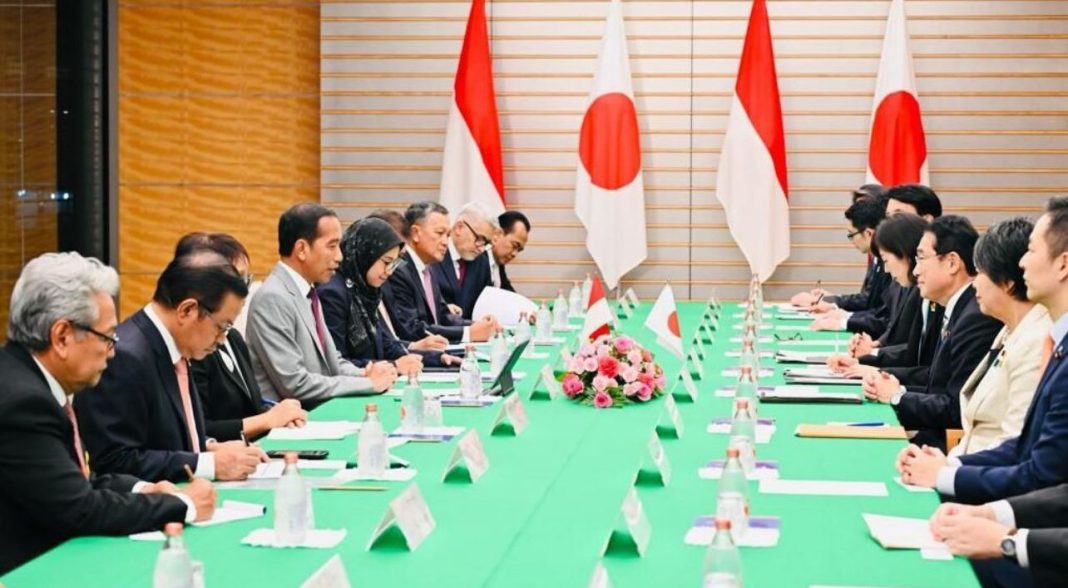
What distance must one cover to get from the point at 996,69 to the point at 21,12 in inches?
260

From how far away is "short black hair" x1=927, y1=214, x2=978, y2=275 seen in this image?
5.21m

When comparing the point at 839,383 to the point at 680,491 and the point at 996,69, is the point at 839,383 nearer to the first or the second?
the point at 680,491

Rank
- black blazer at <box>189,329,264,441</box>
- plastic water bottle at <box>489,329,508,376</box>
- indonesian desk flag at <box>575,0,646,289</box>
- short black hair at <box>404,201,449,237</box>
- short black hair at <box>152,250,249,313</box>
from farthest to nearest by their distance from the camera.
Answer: indonesian desk flag at <box>575,0,646,289</box>
short black hair at <box>404,201,449,237</box>
plastic water bottle at <box>489,329,508,376</box>
black blazer at <box>189,329,264,441</box>
short black hair at <box>152,250,249,313</box>

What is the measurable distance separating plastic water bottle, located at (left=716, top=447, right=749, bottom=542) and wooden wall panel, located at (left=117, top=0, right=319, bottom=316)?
805cm

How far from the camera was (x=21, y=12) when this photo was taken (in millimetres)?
9406

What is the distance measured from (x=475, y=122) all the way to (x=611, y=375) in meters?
5.67

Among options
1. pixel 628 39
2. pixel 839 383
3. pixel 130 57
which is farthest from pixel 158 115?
pixel 839 383

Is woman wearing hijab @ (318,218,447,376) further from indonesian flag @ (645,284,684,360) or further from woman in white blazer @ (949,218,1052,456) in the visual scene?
woman in white blazer @ (949,218,1052,456)

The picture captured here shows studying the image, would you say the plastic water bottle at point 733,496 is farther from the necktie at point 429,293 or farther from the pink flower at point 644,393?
the necktie at point 429,293

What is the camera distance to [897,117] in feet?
33.2

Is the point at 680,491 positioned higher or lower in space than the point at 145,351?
lower

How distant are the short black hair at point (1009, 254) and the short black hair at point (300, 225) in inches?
96.2

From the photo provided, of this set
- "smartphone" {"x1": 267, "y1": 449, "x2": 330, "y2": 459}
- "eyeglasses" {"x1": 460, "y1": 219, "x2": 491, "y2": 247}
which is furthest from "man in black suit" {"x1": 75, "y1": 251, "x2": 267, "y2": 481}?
"eyeglasses" {"x1": 460, "y1": 219, "x2": 491, "y2": 247}

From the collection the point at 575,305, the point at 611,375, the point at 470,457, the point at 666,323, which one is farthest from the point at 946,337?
the point at 575,305
